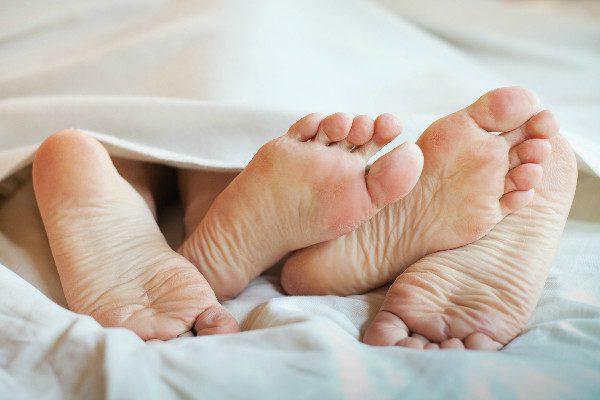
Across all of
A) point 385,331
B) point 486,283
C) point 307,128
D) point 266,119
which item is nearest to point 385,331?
point 385,331

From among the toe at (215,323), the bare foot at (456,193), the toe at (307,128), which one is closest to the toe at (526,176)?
the bare foot at (456,193)

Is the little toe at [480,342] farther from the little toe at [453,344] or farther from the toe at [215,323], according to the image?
the toe at [215,323]

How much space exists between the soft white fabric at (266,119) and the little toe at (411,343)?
0.04m

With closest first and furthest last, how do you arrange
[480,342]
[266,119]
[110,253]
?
[480,342] < [110,253] < [266,119]

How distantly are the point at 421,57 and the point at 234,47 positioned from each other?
0.36m

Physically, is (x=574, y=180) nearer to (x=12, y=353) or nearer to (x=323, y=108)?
(x=323, y=108)

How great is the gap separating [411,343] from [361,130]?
0.72ft

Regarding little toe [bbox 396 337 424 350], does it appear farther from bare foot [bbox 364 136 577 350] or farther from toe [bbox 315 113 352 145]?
toe [bbox 315 113 352 145]

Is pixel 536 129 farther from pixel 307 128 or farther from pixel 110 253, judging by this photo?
pixel 110 253

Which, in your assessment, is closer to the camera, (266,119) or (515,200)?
(515,200)

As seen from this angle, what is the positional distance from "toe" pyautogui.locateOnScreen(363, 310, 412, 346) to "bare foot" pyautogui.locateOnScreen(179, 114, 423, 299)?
0.11 m

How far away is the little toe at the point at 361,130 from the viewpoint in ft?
2.16

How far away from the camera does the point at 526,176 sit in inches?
25.6

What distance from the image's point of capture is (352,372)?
52 cm
